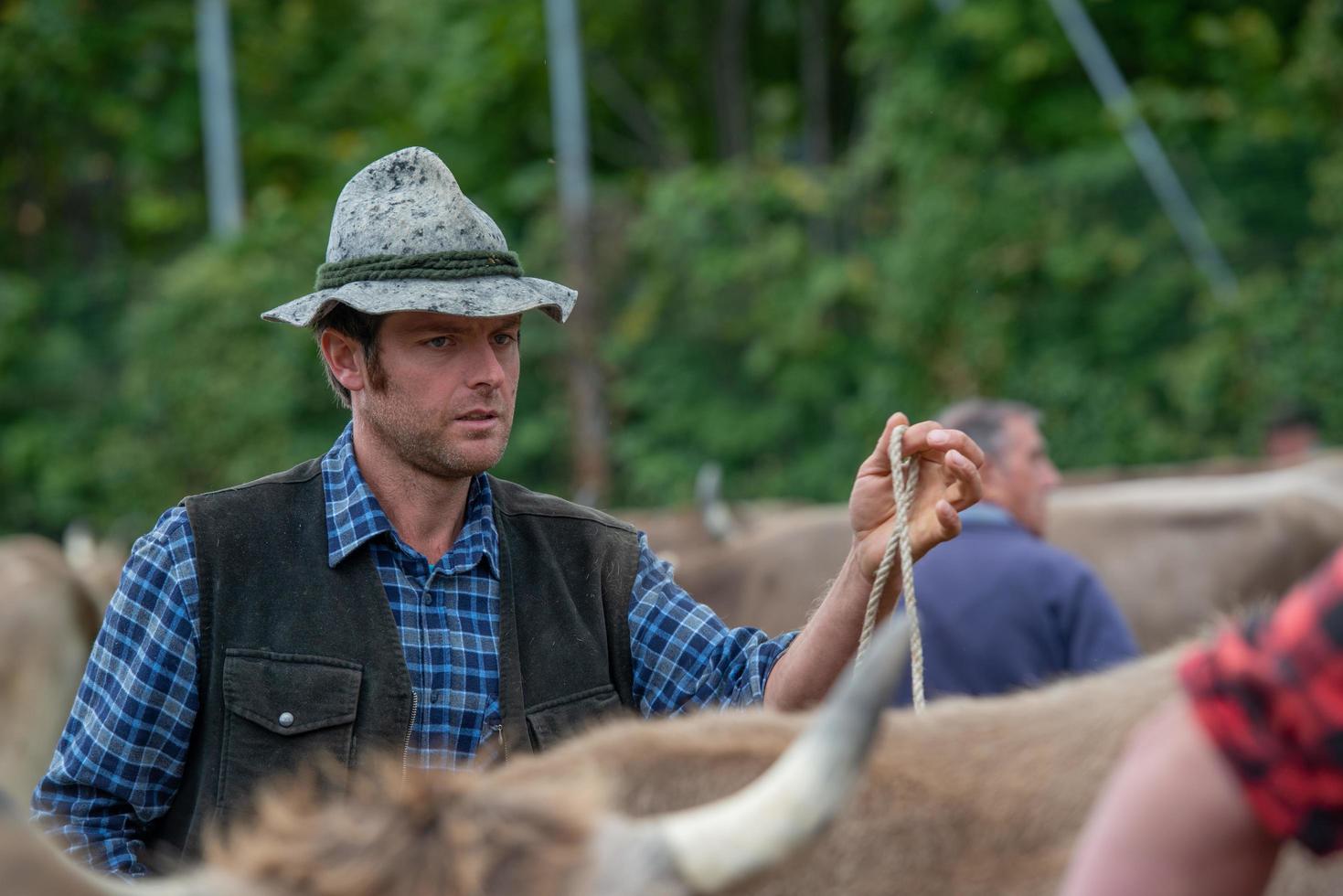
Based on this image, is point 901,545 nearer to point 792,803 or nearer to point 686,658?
point 686,658

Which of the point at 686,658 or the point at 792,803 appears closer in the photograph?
the point at 792,803

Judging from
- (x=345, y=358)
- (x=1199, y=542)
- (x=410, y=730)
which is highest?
(x=345, y=358)

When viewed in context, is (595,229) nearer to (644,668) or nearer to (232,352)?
(232,352)

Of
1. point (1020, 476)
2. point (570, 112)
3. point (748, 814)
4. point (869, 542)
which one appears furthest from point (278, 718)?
point (570, 112)

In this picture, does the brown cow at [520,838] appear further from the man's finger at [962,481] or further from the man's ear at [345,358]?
the man's ear at [345,358]

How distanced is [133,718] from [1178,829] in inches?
75.8

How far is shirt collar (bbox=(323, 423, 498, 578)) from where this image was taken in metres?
2.90

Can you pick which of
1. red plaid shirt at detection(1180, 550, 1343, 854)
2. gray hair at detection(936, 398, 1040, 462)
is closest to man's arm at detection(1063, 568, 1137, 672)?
gray hair at detection(936, 398, 1040, 462)

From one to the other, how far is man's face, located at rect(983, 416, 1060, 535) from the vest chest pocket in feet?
9.76

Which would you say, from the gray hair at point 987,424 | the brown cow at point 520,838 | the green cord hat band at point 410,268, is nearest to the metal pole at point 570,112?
the gray hair at point 987,424

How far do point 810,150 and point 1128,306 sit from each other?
6.20 metres

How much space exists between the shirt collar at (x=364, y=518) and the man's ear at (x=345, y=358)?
0.09m

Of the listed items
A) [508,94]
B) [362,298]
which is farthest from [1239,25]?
[362,298]

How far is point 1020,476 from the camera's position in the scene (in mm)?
5285
